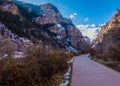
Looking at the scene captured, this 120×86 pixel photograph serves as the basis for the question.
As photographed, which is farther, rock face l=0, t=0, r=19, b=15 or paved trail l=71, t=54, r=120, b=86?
rock face l=0, t=0, r=19, b=15

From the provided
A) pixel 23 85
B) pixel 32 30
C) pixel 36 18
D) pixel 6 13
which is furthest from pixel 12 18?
pixel 23 85

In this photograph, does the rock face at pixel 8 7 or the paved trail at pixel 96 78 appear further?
the rock face at pixel 8 7

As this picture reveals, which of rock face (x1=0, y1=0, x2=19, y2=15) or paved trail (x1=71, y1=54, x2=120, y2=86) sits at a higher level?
rock face (x1=0, y1=0, x2=19, y2=15)

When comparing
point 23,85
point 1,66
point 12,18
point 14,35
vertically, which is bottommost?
point 23,85

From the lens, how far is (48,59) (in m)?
16.8

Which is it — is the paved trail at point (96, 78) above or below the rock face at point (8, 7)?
below

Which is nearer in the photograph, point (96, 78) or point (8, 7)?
point (96, 78)

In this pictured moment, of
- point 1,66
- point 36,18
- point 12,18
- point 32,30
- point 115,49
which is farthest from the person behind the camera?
point 36,18

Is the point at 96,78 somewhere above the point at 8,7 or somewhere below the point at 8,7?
below

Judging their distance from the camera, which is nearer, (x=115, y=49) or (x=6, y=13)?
(x=115, y=49)

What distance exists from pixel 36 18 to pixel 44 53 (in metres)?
169

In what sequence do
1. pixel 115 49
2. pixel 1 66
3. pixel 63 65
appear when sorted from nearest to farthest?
pixel 1 66 → pixel 63 65 → pixel 115 49

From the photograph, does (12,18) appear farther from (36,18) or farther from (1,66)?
(1,66)

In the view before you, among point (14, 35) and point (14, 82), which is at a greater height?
point (14, 35)
